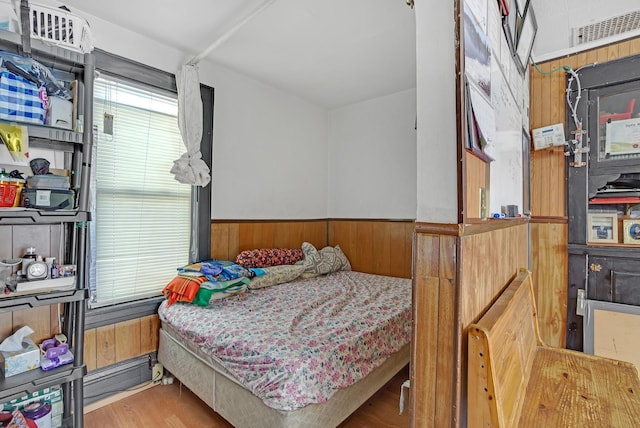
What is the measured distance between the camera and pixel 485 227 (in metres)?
0.92

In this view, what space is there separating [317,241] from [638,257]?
2.79 metres

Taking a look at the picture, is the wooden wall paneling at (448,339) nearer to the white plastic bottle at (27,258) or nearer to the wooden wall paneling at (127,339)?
the white plastic bottle at (27,258)

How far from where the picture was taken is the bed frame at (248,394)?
1388 mm

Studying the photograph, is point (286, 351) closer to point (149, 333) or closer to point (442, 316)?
point (442, 316)

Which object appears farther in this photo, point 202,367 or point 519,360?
point 202,367

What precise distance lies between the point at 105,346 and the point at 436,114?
248cm

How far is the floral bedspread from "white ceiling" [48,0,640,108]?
191 centimetres

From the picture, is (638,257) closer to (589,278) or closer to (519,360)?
(589,278)

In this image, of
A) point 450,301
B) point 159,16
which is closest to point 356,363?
point 450,301

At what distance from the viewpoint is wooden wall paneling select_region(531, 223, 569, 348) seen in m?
1.90

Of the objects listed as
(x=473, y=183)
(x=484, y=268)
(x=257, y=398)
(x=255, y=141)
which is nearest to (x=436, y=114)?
(x=473, y=183)

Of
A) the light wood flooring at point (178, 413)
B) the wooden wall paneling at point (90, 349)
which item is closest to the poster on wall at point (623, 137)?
the light wood flooring at point (178, 413)

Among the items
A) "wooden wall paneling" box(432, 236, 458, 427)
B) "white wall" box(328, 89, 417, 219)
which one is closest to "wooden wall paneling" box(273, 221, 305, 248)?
"white wall" box(328, 89, 417, 219)

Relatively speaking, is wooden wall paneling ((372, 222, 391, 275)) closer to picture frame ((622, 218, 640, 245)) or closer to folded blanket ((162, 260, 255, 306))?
folded blanket ((162, 260, 255, 306))
